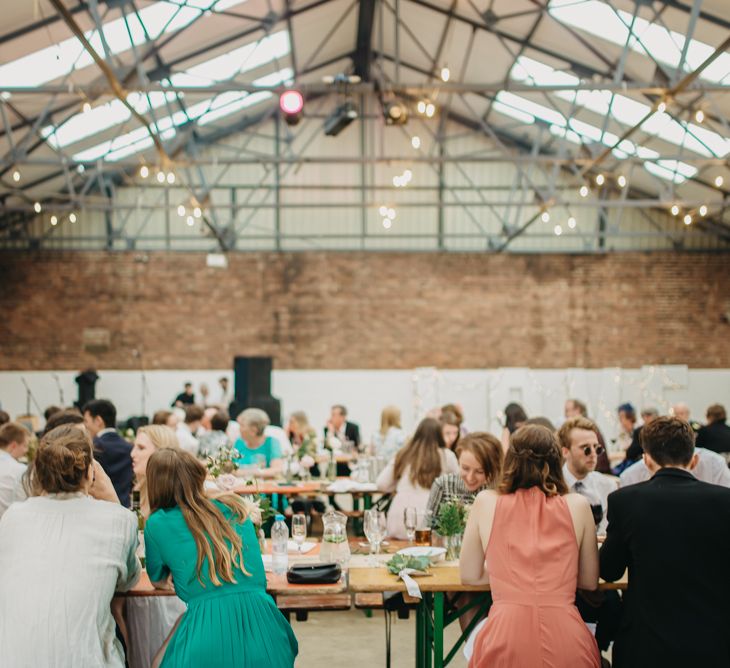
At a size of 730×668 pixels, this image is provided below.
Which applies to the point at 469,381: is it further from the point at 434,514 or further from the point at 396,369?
the point at 434,514

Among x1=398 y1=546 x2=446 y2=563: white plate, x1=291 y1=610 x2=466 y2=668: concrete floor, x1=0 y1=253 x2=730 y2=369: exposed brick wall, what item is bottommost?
x1=291 y1=610 x2=466 y2=668: concrete floor

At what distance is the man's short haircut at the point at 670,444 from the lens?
10.3 feet

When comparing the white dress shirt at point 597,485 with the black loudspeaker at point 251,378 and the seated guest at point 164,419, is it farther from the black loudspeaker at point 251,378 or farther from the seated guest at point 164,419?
the black loudspeaker at point 251,378

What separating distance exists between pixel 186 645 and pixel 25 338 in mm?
13840

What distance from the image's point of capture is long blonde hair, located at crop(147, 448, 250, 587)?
3.15m

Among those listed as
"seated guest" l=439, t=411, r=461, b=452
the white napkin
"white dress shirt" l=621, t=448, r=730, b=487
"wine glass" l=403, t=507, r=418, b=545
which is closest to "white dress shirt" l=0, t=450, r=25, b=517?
the white napkin

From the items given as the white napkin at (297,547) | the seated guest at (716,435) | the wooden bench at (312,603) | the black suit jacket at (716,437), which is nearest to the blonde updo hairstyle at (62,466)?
the wooden bench at (312,603)

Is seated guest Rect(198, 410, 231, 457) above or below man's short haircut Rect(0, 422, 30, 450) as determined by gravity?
below

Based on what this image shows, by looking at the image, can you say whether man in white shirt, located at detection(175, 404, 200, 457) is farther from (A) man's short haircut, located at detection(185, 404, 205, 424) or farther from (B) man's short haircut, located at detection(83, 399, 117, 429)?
(B) man's short haircut, located at detection(83, 399, 117, 429)

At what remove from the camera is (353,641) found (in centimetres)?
558

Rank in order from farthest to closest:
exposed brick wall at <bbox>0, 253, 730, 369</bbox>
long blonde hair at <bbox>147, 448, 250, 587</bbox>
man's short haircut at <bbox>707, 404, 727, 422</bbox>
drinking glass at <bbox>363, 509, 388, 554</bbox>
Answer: exposed brick wall at <bbox>0, 253, 730, 369</bbox> → man's short haircut at <bbox>707, 404, 727, 422</bbox> → drinking glass at <bbox>363, 509, 388, 554</bbox> → long blonde hair at <bbox>147, 448, 250, 587</bbox>

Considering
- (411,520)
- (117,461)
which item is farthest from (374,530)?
(117,461)

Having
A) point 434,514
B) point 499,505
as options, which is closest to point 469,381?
point 434,514

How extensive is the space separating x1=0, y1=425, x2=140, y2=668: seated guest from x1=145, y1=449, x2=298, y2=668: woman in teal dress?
0.57 ft
